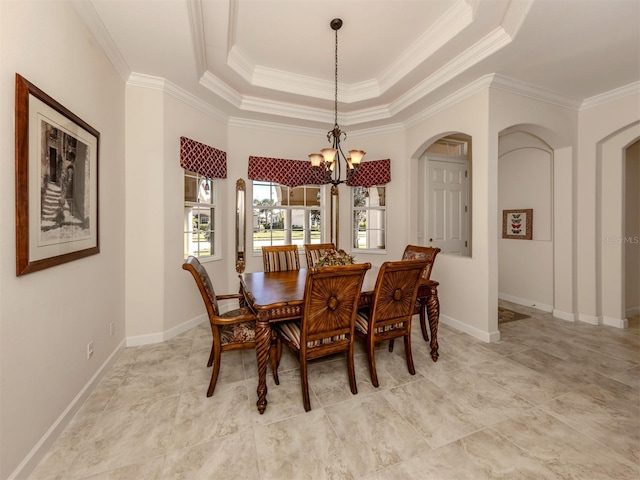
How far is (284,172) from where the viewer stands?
164 inches

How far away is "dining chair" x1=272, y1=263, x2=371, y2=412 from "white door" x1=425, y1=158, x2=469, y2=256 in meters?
2.86

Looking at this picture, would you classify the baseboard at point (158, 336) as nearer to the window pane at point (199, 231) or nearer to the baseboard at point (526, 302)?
the window pane at point (199, 231)

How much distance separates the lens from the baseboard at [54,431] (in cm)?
139

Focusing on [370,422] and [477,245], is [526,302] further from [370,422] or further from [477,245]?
[370,422]

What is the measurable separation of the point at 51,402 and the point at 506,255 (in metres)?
5.63

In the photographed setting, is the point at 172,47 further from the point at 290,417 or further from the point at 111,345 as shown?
the point at 290,417

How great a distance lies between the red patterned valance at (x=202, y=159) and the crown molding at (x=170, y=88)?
47cm

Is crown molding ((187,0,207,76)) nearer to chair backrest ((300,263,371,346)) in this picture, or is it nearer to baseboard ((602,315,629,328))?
chair backrest ((300,263,371,346))

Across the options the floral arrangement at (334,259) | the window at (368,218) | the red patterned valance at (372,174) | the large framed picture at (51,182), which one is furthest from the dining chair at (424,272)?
the large framed picture at (51,182)

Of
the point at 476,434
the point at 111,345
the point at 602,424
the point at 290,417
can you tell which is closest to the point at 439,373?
the point at 476,434

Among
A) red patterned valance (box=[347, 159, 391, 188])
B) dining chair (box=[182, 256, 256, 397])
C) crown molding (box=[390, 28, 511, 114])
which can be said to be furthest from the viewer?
red patterned valance (box=[347, 159, 391, 188])

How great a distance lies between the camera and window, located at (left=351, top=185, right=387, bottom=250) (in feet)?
15.1

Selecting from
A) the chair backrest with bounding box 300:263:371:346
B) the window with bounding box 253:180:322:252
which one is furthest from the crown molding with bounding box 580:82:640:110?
the chair backrest with bounding box 300:263:371:346

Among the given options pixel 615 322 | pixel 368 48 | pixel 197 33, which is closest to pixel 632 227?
pixel 615 322
